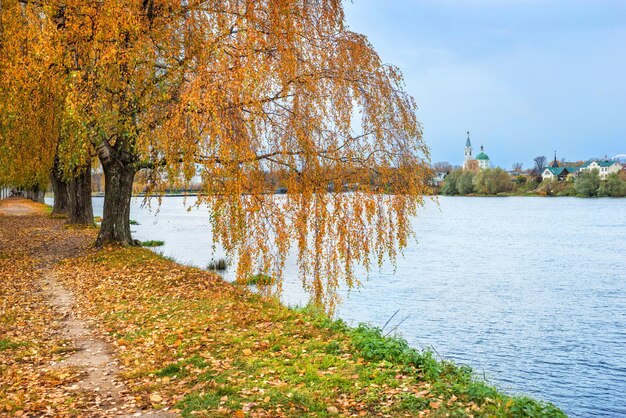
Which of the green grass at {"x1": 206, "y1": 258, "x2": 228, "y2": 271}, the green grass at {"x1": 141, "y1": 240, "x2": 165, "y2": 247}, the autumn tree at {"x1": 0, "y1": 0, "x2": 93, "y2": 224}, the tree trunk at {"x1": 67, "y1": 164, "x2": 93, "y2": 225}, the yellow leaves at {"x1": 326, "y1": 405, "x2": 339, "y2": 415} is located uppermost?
the autumn tree at {"x1": 0, "y1": 0, "x2": 93, "y2": 224}

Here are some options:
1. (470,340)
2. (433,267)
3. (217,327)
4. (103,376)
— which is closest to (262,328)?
(217,327)

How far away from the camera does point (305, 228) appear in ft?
44.8

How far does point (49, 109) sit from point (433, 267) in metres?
20.6

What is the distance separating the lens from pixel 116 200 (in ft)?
66.6

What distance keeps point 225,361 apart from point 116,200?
12612 mm

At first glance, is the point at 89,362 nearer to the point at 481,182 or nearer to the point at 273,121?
the point at 273,121

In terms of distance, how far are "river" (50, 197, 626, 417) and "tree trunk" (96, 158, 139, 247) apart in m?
1.49

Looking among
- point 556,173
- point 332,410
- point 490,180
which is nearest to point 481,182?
point 490,180

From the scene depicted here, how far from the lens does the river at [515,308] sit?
598 inches

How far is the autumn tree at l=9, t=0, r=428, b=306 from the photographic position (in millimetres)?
12852

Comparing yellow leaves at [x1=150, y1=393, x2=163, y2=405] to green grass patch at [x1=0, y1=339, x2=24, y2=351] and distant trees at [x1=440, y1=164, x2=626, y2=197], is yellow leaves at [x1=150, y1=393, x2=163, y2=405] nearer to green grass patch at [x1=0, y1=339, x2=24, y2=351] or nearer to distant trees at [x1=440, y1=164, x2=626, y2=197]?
green grass patch at [x1=0, y1=339, x2=24, y2=351]

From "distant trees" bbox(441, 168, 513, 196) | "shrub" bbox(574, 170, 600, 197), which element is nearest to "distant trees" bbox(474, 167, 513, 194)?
"distant trees" bbox(441, 168, 513, 196)

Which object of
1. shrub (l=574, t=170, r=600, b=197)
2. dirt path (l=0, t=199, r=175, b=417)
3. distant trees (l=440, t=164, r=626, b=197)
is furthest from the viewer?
distant trees (l=440, t=164, r=626, b=197)

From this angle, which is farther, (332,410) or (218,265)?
(218,265)
